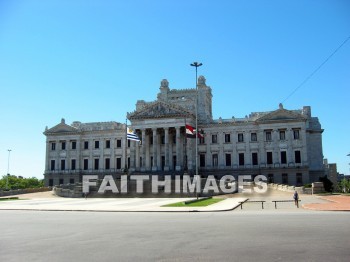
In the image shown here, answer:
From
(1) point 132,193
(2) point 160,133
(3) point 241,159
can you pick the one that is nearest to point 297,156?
(3) point 241,159

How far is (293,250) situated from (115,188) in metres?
49.1

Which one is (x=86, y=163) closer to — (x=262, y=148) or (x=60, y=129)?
(x=60, y=129)

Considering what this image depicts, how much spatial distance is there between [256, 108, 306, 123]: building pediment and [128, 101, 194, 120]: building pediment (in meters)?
15.0

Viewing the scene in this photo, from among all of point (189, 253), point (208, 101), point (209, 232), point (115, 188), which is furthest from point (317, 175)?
point (189, 253)

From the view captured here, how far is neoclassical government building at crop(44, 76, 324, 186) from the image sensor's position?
2982 inches

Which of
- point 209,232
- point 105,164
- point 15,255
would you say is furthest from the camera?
point 105,164

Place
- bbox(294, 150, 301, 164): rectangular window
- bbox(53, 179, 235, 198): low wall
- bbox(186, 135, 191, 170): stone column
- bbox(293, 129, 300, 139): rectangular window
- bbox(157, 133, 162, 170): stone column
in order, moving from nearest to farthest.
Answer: bbox(53, 179, 235, 198): low wall < bbox(294, 150, 301, 164): rectangular window < bbox(293, 129, 300, 139): rectangular window < bbox(186, 135, 191, 170): stone column < bbox(157, 133, 162, 170): stone column

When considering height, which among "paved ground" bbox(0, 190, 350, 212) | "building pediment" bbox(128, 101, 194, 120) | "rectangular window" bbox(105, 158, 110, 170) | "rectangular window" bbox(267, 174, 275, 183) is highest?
"building pediment" bbox(128, 101, 194, 120)

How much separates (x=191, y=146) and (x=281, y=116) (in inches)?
743

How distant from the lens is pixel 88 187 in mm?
58469

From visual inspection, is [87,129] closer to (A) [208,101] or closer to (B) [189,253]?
(A) [208,101]

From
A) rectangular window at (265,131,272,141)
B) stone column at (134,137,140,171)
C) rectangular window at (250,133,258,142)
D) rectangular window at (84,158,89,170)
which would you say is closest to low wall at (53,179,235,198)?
stone column at (134,137,140,171)

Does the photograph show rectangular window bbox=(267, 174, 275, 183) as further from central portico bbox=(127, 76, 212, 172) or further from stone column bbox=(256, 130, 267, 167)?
central portico bbox=(127, 76, 212, 172)

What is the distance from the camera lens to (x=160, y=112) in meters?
78.4
